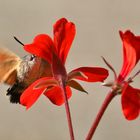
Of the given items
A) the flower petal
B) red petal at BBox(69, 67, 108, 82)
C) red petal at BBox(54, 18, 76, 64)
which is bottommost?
the flower petal

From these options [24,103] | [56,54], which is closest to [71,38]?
[56,54]

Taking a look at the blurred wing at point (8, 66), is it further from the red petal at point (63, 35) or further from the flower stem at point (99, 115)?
the flower stem at point (99, 115)

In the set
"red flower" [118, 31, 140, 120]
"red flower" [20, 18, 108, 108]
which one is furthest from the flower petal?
"red flower" [118, 31, 140, 120]

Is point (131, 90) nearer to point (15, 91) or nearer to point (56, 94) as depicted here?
point (56, 94)

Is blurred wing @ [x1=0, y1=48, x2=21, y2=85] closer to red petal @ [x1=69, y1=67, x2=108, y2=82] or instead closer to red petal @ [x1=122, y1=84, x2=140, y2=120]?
red petal @ [x1=69, y1=67, x2=108, y2=82]

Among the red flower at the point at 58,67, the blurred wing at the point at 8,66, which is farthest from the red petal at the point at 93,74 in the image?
the blurred wing at the point at 8,66

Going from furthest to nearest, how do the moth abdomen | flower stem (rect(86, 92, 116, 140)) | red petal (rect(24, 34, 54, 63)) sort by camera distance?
the moth abdomen → red petal (rect(24, 34, 54, 63)) → flower stem (rect(86, 92, 116, 140))

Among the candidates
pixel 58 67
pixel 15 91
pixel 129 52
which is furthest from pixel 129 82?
pixel 15 91
